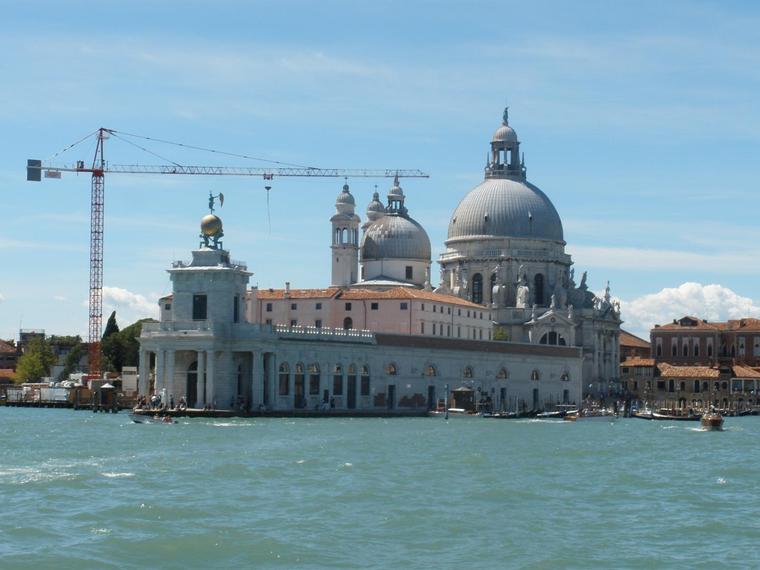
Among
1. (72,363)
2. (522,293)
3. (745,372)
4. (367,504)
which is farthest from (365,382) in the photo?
(367,504)

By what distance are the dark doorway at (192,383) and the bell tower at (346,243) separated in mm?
37607

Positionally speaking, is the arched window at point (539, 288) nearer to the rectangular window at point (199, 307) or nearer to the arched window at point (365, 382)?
the arched window at point (365, 382)

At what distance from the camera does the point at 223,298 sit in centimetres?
9444

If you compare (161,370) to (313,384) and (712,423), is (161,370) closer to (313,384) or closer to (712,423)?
(313,384)

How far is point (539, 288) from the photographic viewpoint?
14088 centimetres

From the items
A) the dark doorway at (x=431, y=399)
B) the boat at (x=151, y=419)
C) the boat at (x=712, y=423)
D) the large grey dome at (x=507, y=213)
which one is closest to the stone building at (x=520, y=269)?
the large grey dome at (x=507, y=213)

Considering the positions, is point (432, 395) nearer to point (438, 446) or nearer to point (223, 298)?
point (223, 298)

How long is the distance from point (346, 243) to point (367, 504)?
9369 cm

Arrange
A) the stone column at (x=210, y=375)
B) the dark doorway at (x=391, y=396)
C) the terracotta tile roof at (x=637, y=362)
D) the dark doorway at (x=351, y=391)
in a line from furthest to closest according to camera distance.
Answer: the terracotta tile roof at (x=637, y=362), the dark doorway at (x=391, y=396), the dark doorway at (x=351, y=391), the stone column at (x=210, y=375)

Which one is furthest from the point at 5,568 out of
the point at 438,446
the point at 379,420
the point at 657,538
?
the point at 379,420

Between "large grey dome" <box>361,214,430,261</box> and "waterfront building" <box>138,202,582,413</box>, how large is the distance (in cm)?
2090

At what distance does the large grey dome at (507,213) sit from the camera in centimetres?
13950


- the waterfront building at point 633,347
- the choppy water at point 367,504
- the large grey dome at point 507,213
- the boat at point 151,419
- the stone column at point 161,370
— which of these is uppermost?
the large grey dome at point 507,213

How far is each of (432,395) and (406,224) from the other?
30.5m
